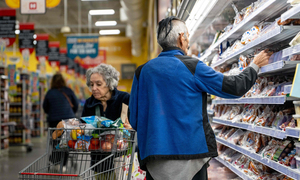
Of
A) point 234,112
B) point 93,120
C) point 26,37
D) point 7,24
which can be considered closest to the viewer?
point 93,120

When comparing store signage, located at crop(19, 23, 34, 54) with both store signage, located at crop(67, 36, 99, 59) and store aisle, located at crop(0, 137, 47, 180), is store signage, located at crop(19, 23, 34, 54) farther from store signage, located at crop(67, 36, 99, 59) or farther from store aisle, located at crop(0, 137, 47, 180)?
store aisle, located at crop(0, 137, 47, 180)

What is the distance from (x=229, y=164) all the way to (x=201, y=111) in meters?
1.53

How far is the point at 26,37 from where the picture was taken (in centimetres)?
1044

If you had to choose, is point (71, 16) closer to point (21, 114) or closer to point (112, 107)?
point (21, 114)

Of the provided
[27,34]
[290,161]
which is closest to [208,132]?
[290,161]

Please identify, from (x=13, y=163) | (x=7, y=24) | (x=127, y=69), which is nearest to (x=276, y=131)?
(x=13, y=163)

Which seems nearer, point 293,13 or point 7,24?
point 293,13

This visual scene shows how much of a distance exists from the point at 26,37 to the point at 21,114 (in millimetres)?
2539

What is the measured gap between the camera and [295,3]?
164 centimetres

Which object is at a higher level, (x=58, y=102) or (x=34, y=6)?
(x=34, y=6)

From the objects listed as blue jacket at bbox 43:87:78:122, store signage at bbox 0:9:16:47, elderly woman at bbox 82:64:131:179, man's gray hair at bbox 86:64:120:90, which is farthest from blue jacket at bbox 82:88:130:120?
store signage at bbox 0:9:16:47

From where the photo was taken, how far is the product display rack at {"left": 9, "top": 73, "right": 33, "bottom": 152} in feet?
31.8

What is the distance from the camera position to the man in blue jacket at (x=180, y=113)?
1694 millimetres

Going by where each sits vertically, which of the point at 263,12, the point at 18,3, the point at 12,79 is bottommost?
the point at 12,79
